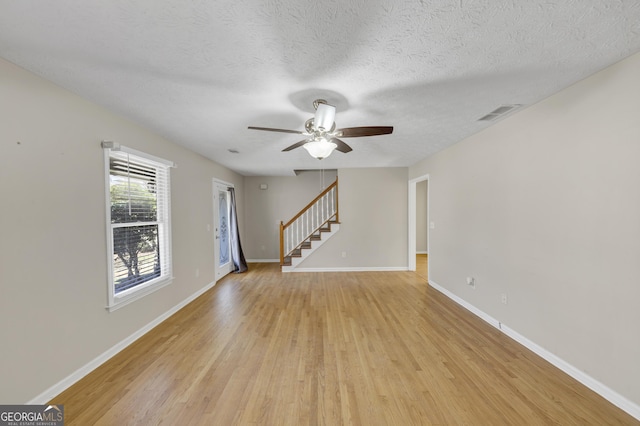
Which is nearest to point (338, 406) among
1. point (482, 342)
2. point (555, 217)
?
point (482, 342)

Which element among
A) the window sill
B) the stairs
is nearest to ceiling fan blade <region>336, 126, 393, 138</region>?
the window sill

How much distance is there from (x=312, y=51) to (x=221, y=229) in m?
4.62

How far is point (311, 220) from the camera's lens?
6.02 metres

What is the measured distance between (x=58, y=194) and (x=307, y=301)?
3126mm

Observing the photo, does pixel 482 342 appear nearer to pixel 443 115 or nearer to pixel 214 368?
pixel 443 115

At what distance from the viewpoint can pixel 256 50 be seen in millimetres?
1508

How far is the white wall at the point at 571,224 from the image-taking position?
1.66m

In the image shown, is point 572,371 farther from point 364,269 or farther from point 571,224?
point 364,269

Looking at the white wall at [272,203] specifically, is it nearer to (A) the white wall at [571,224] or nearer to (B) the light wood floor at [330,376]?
(B) the light wood floor at [330,376]

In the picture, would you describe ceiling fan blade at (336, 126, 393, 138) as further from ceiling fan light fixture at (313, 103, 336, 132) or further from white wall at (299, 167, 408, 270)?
white wall at (299, 167, 408, 270)

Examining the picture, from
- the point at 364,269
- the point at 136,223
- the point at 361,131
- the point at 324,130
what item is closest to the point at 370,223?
the point at 364,269

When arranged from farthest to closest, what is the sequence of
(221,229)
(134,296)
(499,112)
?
(221,229) < (134,296) < (499,112)

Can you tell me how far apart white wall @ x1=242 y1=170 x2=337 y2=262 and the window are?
3544 mm

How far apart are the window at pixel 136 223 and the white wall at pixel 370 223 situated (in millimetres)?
3233
